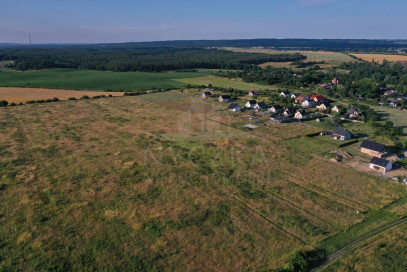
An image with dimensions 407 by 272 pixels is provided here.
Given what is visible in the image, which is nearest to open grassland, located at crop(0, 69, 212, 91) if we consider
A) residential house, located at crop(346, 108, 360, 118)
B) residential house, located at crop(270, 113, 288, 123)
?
residential house, located at crop(270, 113, 288, 123)

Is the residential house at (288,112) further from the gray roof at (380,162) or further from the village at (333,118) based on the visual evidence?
the gray roof at (380,162)

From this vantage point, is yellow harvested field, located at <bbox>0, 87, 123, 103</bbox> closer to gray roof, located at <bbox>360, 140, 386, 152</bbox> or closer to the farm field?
gray roof, located at <bbox>360, 140, 386, 152</bbox>

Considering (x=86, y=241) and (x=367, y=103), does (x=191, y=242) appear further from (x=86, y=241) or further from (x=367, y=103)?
(x=367, y=103)

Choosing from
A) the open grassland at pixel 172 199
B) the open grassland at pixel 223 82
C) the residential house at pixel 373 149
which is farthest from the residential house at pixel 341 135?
the open grassland at pixel 223 82

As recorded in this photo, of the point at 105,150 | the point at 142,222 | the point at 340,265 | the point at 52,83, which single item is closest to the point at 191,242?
the point at 142,222

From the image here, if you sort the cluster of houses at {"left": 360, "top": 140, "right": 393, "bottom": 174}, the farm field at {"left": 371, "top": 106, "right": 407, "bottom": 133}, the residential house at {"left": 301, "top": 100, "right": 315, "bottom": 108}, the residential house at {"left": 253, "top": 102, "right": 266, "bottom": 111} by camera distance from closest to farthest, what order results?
the cluster of houses at {"left": 360, "top": 140, "right": 393, "bottom": 174}, the farm field at {"left": 371, "top": 106, "right": 407, "bottom": 133}, the residential house at {"left": 253, "top": 102, "right": 266, "bottom": 111}, the residential house at {"left": 301, "top": 100, "right": 315, "bottom": 108}

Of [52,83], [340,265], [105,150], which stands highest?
[52,83]

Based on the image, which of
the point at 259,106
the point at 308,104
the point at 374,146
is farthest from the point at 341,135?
the point at 308,104
